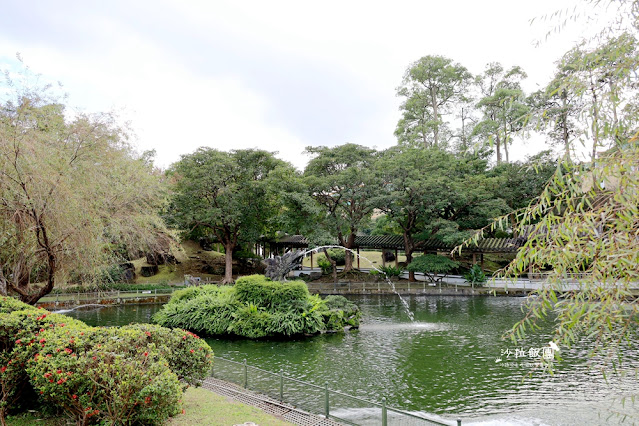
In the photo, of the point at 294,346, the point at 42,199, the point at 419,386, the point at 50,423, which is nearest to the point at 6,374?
the point at 50,423

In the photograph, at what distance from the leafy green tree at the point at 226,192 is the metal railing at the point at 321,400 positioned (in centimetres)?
2267

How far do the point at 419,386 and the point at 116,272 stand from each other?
90.4ft

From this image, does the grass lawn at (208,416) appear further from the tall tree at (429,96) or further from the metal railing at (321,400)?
the tall tree at (429,96)

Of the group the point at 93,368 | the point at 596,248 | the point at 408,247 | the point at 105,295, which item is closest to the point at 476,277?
the point at 408,247

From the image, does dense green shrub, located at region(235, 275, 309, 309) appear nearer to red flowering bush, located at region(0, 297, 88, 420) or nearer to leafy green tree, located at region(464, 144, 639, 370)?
red flowering bush, located at region(0, 297, 88, 420)

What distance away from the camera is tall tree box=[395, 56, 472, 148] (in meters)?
44.3

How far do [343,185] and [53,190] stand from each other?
25861 millimetres

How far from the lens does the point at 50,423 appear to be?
7078 millimetres

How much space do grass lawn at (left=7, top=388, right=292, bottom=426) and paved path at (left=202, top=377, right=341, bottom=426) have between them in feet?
1.23

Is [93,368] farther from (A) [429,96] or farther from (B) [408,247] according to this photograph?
(A) [429,96]

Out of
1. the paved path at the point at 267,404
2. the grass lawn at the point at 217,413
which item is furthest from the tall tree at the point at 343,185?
the grass lawn at the point at 217,413

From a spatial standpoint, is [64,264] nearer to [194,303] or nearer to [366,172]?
[194,303]

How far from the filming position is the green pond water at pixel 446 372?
9.46 meters

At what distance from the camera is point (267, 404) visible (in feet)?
30.7
